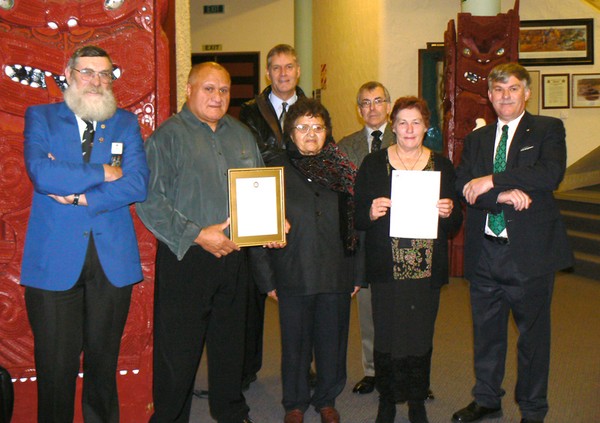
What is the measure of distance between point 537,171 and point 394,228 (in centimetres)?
70

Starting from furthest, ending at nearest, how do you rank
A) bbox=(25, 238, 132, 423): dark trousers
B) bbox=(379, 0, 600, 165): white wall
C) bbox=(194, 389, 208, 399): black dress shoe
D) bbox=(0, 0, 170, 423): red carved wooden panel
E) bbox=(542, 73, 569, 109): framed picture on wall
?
bbox=(542, 73, 569, 109): framed picture on wall < bbox=(379, 0, 600, 165): white wall < bbox=(194, 389, 208, 399): black dress shoe < bbox=(0, 0, 170, 423): red carved wooden panel < bbox=(25, 238, 132, 423): dark trousers

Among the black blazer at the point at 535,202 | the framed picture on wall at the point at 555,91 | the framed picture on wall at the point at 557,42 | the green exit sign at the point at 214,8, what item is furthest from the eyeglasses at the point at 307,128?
the green exit sign at the point at 214,8

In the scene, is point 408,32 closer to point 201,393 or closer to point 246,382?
point 246,382

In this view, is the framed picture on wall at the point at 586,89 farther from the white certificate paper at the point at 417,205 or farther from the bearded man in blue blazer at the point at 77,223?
the bearded man in blue blazer at the point at 77,223

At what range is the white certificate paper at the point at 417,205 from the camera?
10.2 feet

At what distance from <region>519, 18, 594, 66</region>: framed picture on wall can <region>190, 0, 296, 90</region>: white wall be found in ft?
17.3

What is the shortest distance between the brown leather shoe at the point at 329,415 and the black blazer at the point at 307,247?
63 centimetres

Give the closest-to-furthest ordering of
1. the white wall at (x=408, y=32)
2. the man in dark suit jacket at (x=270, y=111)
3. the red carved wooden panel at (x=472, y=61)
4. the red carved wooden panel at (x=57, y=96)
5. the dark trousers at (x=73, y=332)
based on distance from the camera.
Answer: the dark trousers at (x=73, y=332), the red carved wooden panel at (x=57, y=96), the man in dark suit jacket at (x=270, y=111), the red carved wooden panel at (x=472, y=61), the white wall at (x=408, y=32)

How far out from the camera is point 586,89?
9266mm

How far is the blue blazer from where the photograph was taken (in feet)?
8.83

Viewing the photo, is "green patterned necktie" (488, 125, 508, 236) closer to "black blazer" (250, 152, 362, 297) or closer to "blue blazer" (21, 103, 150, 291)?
"black blazer" (250, 152, 362, 297)

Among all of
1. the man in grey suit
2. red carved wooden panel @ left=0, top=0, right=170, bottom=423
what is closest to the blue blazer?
red carved wooden panel @ left=0, top=0, right=170, bottom=423

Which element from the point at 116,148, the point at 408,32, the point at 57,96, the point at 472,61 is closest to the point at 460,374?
the point at 116,148

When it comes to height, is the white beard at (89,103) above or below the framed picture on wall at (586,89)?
Answer: below
